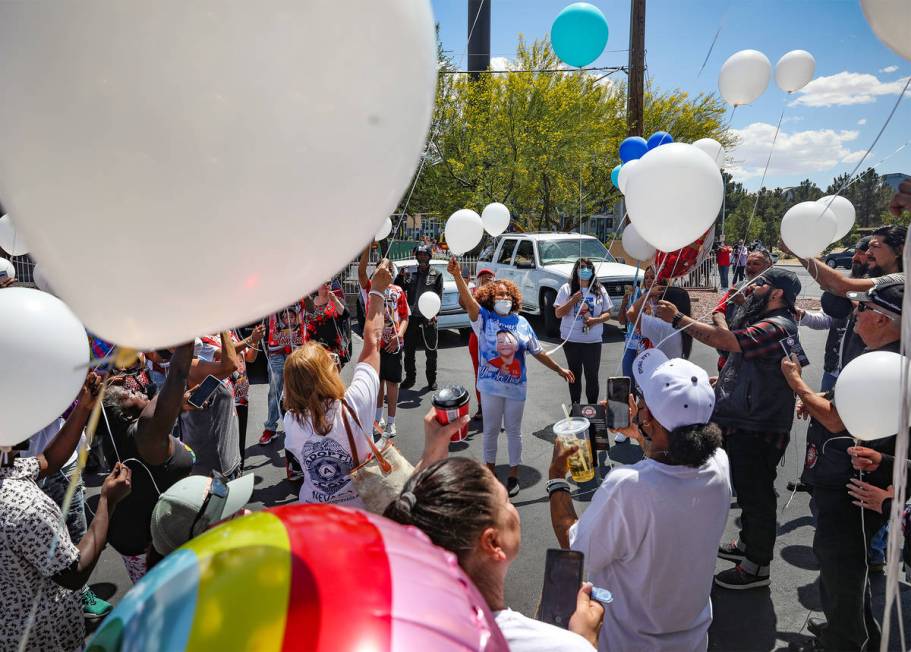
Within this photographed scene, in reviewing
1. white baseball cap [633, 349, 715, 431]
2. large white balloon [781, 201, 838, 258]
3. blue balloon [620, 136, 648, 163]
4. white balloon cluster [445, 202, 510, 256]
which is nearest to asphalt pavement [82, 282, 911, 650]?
white baseball cap [633, 349, 715, 431]

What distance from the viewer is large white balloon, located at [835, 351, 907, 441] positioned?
2.29 m

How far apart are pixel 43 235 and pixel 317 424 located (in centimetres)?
155

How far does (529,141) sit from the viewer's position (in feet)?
67.4

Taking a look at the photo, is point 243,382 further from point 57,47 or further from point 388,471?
point 57,47

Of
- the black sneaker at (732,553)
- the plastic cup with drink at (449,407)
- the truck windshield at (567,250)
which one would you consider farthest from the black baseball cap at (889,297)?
the truck windshield at (567,250)

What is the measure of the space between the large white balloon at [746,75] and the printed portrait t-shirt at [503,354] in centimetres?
275

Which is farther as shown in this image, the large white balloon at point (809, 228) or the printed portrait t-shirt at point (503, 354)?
the printed portrait t-shirt at point (503, 354)

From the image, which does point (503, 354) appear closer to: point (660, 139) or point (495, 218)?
point (660, 139)

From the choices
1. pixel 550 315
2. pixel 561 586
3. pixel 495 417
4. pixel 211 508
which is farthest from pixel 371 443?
pixel 550 315

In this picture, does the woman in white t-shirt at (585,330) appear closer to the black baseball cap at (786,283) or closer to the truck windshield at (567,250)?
the black baseball cap at (786,283)

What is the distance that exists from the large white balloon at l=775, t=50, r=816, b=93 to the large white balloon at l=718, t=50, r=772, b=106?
109mm

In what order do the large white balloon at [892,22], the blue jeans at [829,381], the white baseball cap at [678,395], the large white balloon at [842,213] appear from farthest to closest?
the large white balloon at [842,213], the blue jeans at [829,381], the white baseball cap at [678,395], the large white balloon at [892,22]

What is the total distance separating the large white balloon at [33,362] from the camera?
79.8 inches

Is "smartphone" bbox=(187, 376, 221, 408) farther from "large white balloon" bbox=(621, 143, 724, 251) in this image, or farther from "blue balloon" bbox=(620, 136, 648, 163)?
"blue balloon" bbox=(620, 136, 648, 163)
